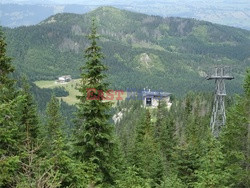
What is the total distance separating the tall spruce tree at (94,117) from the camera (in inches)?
960

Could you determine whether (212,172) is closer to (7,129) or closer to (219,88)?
(7,129)

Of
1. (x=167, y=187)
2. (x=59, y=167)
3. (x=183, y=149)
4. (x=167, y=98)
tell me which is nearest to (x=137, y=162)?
(x=183, y=149)

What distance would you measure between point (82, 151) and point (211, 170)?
9871 millimetres

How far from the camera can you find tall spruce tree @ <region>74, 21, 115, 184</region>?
24.4m

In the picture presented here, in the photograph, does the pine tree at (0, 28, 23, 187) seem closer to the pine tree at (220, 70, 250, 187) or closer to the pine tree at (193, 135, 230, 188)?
the pine tree at (193, 135, 230, 188)

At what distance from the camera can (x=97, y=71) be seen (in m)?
24.9

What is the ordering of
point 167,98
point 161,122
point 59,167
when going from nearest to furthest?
point 59,167 < point 161,122 < point 167,98

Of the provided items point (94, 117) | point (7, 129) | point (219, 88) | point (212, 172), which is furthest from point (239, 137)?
point (7, 129)

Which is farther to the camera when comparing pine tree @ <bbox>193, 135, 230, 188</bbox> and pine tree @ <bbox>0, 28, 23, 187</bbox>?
pine tree @ <bbox>193, 135, 230, 188</bbox>

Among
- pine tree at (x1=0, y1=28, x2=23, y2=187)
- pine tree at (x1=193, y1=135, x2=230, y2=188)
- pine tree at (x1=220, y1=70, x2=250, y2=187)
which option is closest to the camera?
pine tree at (x1=0, y1=28, x2=23, y2=187)

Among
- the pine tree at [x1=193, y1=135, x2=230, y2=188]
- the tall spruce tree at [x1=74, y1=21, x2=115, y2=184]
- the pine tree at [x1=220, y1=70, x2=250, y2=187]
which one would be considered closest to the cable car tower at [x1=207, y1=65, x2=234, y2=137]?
the pine tree at [x1=220, y1=70, x2=250, y2=187]

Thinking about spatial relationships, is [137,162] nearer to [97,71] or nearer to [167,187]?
[167,187]

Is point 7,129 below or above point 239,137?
above

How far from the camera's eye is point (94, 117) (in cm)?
2456
